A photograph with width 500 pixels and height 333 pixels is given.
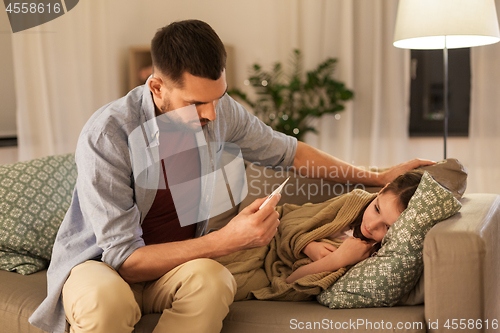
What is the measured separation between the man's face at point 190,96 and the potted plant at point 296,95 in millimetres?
1928

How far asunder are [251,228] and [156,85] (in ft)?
1.60

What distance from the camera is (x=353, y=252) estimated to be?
1.26 m

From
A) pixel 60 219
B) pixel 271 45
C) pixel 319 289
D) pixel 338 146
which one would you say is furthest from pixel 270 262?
pixel 271 45

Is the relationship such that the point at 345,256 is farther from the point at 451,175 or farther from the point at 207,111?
the point at 207,111

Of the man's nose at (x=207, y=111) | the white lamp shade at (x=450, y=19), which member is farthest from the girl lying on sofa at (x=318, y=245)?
the white lamp shade at (x=450, y=19)

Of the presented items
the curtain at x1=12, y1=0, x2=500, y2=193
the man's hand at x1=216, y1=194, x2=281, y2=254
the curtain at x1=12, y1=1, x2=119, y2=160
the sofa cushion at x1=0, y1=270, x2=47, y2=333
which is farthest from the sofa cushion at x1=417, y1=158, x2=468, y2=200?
the curtain at x1=12, y1=1, x2=119, y2=160

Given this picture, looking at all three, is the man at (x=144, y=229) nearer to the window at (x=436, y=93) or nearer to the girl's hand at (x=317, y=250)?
the girl's hand at (x=317, y=250)

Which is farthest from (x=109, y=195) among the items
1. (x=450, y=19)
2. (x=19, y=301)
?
(x=450, y=19)

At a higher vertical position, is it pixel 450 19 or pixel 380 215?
pixel 450 19

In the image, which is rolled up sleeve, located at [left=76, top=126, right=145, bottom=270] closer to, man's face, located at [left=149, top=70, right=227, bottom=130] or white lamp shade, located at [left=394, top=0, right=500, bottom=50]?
Answer: man's face, located at [left=149, top=70, right=227, bottom=130]

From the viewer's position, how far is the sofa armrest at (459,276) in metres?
1.00

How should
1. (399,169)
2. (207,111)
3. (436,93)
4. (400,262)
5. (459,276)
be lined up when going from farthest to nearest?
(436,93) → (399,169) → (207,111) → (400,262) → (459,276)

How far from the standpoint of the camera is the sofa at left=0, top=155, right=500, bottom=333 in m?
1.01

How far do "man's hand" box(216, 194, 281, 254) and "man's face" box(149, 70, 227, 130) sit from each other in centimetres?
30
